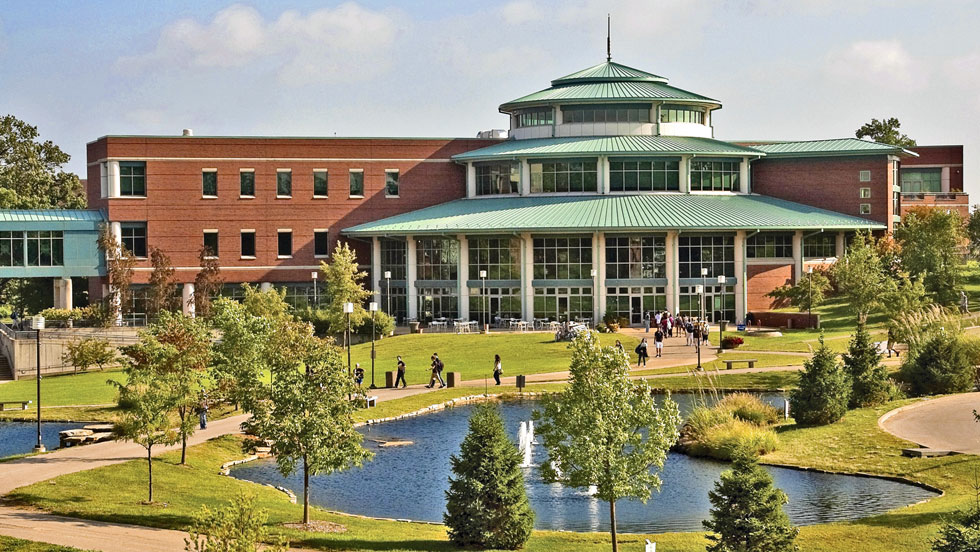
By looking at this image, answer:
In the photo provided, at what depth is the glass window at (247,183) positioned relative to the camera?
281 ft

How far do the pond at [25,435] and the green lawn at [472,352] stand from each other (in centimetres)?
1534

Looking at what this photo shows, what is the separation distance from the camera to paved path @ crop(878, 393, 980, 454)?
125ft

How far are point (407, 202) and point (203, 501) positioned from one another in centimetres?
5645

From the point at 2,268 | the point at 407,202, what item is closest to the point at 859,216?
the point at 407,202

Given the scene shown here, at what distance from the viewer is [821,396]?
42156 millimetres

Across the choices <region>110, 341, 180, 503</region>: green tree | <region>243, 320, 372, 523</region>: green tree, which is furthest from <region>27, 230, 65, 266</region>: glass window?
<region>243, 320, 372, 523</region>: green tree

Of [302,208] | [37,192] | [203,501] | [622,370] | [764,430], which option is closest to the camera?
[622,370]

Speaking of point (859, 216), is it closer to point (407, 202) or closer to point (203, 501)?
point (407, 202)

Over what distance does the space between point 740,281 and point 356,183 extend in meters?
25.6

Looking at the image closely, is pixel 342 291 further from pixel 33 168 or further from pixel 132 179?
pixel 33 168

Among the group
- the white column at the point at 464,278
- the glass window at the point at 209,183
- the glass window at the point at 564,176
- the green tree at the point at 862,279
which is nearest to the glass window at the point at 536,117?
the glass window at the point at 564,176

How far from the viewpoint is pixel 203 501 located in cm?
3162

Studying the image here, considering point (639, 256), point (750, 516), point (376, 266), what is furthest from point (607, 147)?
point (750, 516)

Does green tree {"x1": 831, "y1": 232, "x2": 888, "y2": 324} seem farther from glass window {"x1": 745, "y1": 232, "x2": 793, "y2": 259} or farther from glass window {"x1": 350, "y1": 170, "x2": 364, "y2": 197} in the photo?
glass window {"x1": 350, "y1": 170, "x2": 364, "y2": 197}
